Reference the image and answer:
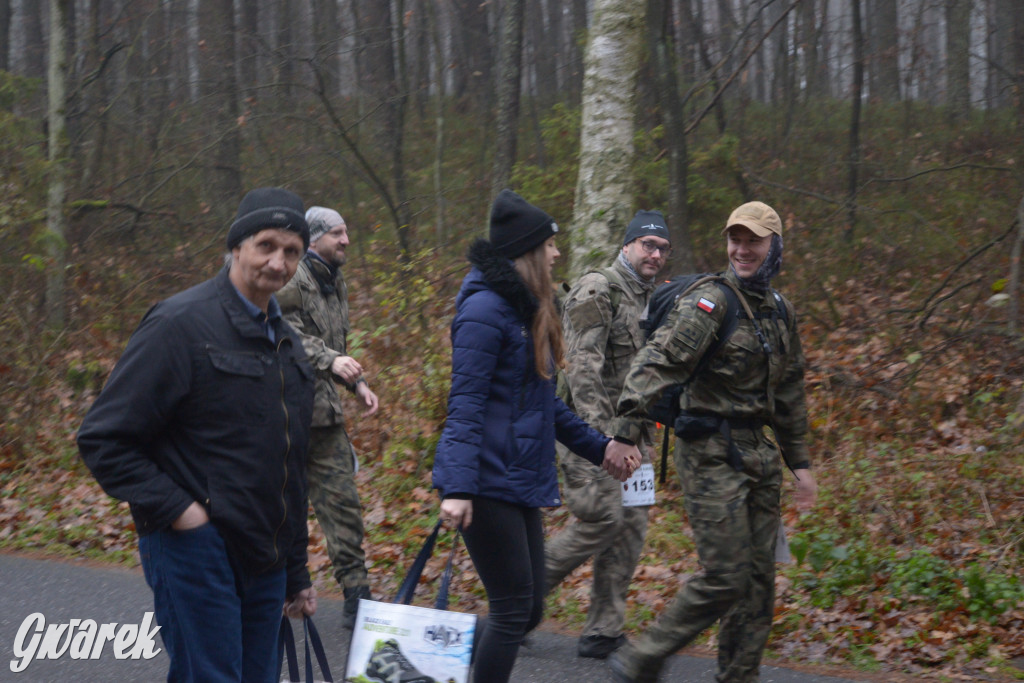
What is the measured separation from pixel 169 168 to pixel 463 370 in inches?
573

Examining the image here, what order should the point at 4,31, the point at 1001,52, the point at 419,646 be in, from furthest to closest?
the point at 4,31 → the point at 1001,52 → the point at 419,646

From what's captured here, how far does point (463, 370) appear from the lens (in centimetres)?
394

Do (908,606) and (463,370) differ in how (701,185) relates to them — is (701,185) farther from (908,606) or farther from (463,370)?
(463,370)

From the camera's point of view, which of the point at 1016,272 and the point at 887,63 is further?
the point at 887,63

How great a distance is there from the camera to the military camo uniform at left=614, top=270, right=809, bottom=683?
4.30 m

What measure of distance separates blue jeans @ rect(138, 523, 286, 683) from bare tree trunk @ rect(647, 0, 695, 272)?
8.34 meters

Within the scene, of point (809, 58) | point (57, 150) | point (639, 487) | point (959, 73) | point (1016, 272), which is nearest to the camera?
point (639, 487)

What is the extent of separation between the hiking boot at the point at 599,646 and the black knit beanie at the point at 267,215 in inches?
129

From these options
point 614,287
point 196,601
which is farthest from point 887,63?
point 196,601

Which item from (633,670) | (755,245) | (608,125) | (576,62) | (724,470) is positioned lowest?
(633,670)

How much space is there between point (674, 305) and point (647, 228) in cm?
126

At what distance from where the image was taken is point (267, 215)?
3.16 m

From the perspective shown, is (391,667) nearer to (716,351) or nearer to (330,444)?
(716,351)

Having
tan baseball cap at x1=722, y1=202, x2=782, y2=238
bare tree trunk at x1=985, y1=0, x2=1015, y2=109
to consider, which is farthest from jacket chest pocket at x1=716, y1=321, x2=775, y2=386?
bare tree trunk at x1=985, y1=0, x2=1015, y2=109
